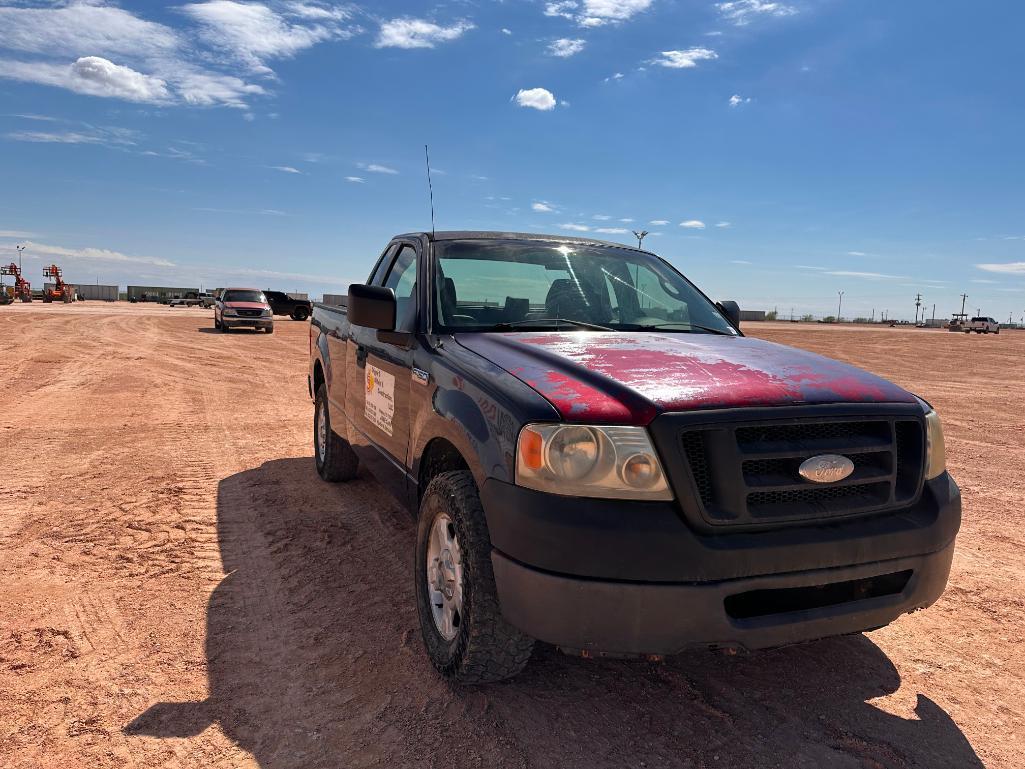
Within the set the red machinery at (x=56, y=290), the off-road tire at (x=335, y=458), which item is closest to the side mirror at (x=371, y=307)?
the off-road tire at (x=335, y=458)

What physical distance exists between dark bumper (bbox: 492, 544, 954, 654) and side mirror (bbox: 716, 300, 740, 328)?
2.19 m

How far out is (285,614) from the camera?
3402 millimetres

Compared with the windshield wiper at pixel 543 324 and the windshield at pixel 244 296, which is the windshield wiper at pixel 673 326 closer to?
the windshield wiper at pixel 543 324

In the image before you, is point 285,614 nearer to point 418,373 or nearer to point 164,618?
point 164,618

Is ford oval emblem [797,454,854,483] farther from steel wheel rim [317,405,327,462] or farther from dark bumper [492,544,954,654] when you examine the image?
steel wheel rim [317,405,327,462]

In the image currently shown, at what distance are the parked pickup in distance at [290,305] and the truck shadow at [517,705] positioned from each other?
36245 millimetres

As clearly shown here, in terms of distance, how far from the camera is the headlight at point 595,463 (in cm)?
226

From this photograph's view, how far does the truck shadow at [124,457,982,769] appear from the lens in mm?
2424

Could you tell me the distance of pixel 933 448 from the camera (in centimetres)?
273

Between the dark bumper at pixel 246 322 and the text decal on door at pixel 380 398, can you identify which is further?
the dark bumper at pixel 246 322

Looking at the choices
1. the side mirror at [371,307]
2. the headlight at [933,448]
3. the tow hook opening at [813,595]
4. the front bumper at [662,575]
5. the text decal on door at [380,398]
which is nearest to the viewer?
the front bumper at [662,575]

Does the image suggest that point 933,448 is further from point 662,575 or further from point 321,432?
point 321,432

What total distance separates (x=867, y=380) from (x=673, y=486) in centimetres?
108

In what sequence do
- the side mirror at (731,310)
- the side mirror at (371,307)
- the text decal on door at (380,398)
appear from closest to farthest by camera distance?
1. the side mirror at (371,307)
2. the text decal on door at (380,398)
3. the side mirror at (731,310)
